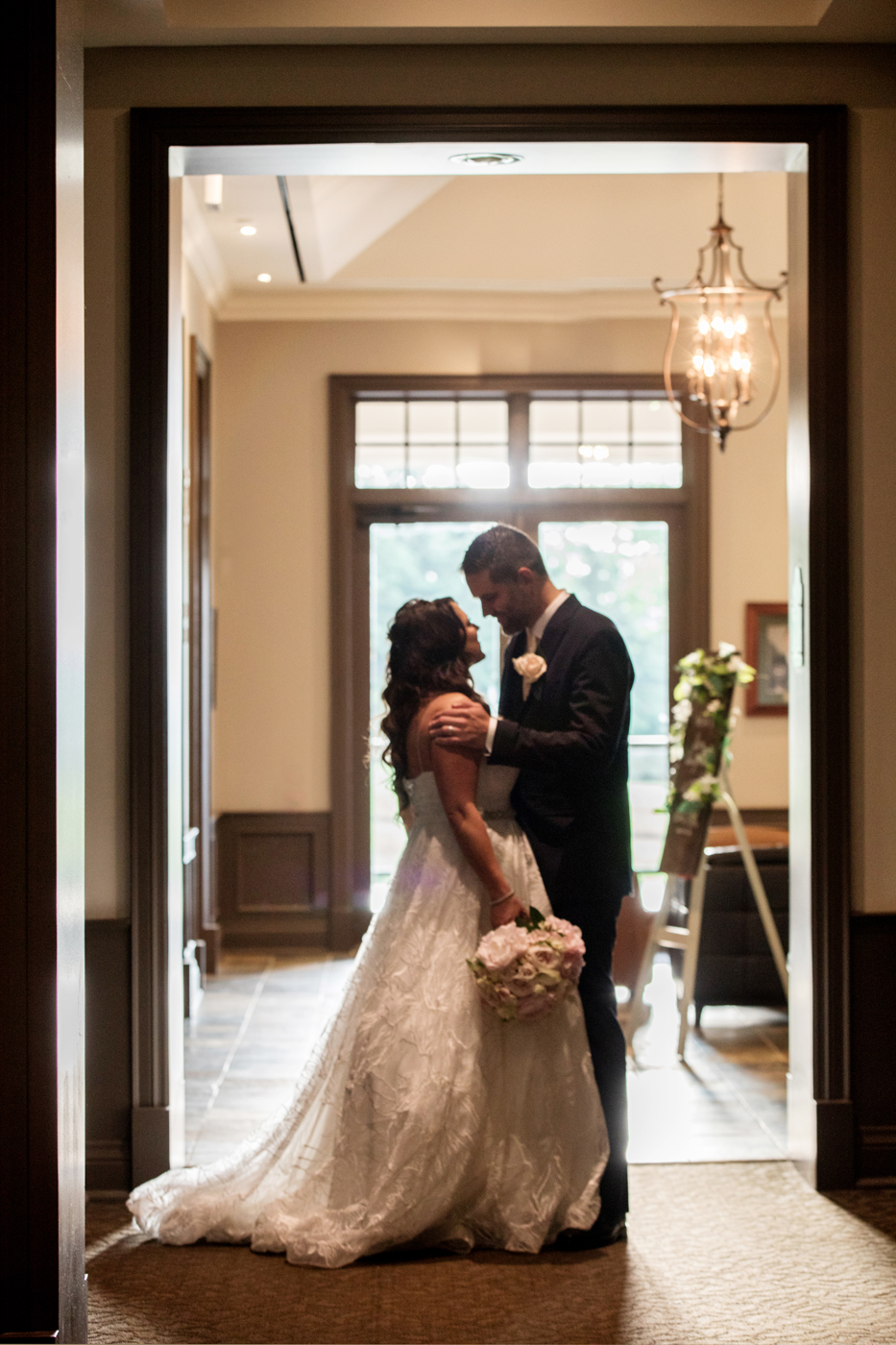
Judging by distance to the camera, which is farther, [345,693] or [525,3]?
[345,693]

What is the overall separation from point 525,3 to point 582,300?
3.90 meters

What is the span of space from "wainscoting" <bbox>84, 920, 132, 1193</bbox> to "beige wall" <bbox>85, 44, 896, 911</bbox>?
0.14 m

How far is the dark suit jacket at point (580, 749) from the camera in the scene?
3.25 meters

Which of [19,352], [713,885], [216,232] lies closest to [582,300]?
[216,232]

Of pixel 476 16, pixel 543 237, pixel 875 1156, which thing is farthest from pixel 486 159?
pixel 543 237

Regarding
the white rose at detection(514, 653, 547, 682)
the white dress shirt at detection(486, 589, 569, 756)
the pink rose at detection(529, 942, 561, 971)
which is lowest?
the pink rose at detection(529, 942, 561, 971)

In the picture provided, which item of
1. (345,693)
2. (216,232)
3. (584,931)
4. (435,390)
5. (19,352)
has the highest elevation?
(216,232)

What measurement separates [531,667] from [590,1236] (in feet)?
4.78

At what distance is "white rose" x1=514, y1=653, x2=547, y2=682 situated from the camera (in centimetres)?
335

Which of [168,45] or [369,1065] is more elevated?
[168,45]

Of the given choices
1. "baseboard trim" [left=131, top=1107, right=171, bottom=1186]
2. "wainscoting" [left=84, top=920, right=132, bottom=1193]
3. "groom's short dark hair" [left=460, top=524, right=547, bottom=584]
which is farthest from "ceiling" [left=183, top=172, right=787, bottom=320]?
"baseboard trim" [left=131, top=1107, right=171, bottom=1186]

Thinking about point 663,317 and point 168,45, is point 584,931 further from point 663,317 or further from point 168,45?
point 663,317

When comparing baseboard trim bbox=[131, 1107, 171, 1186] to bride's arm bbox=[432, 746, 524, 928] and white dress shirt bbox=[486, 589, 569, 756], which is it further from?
white dress shirt bbox=[486, 589, 569, 756]

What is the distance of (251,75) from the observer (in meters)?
3.50
